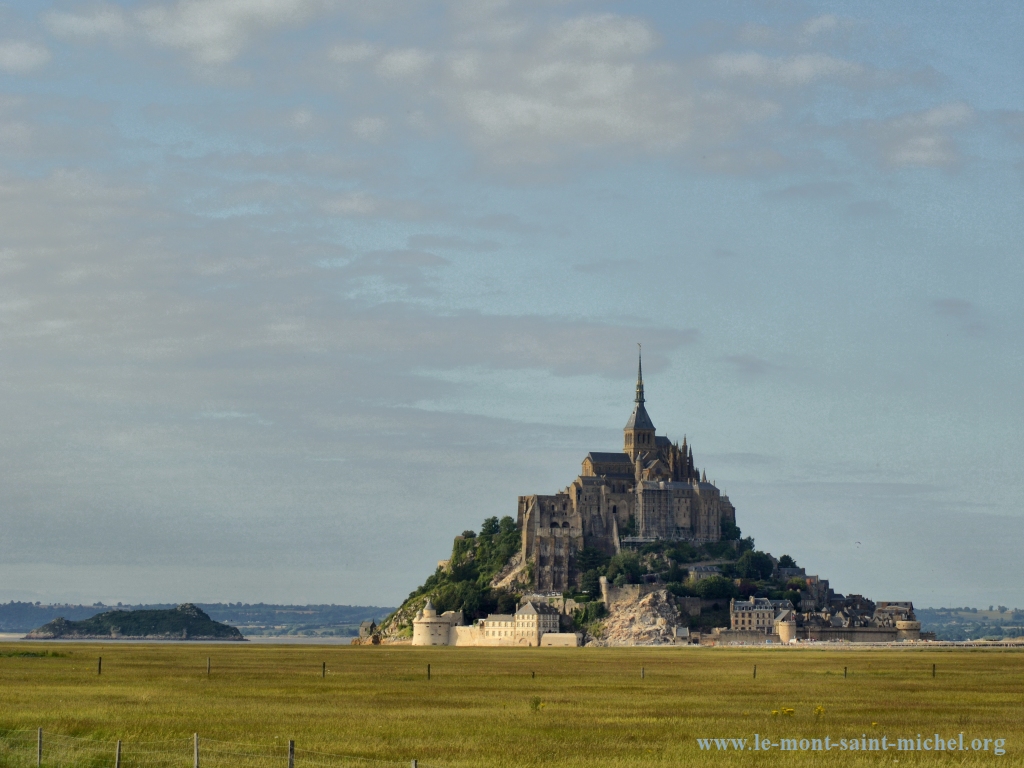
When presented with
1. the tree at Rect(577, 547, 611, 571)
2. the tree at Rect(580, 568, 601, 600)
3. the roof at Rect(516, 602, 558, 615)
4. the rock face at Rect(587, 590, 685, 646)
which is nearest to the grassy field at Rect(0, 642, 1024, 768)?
the rock face at Rect(587, 590, 685, 646)

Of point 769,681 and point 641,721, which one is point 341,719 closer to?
point 641,721

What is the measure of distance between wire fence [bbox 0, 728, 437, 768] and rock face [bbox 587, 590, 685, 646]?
137835 mm

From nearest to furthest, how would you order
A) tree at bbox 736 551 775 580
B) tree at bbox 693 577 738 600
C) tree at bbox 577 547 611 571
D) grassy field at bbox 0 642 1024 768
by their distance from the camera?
grassy field at bbox 0 642 1024 768 → tree at bbox 693 577 738 600 → tree at bbox 736 551 775 580 → tree at bbox 577 547 611 571

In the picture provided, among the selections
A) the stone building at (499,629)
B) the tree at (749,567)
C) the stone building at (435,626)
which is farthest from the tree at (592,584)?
the tree at (749,567)

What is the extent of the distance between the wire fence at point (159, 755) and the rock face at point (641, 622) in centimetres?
13784

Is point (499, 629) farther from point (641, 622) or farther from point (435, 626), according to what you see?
point (641, 622)

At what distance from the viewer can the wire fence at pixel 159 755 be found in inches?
1330

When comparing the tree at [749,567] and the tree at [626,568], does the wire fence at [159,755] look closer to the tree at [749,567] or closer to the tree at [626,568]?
the tree at [626,568]

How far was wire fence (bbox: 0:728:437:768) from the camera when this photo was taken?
33781 mm

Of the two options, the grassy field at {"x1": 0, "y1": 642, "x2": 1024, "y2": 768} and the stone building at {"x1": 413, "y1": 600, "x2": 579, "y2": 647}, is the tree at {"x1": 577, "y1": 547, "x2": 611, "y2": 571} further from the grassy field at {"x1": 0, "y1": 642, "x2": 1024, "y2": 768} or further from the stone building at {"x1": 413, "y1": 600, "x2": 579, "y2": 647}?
the grassy field at {"x1": 0, "y1": 642, "x2": 1024, "y2": 768}

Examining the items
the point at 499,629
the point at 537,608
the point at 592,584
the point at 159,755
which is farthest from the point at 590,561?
the point at 159,755

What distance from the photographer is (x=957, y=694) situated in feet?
197

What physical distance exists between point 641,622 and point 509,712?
423ft

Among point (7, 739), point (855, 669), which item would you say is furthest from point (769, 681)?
point (7, 739)
